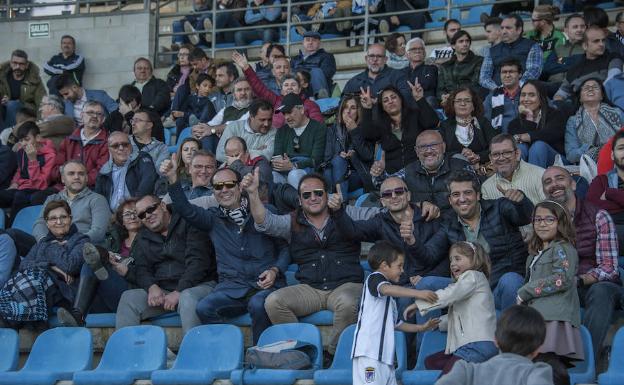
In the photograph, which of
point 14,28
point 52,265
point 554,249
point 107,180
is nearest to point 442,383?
point 554,249

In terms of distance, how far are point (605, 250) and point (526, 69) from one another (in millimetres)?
4011

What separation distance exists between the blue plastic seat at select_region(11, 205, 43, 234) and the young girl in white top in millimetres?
4843

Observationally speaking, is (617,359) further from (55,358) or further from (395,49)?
(395,49)

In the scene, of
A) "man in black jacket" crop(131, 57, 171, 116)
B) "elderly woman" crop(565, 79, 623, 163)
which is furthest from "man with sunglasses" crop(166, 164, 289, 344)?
"man in black jacket" crop(131, 57, 171, 116)

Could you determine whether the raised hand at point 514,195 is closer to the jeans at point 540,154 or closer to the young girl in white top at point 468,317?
the young girl in white top at point 468,317

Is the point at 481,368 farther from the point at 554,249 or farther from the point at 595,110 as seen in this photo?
the point at 595,110

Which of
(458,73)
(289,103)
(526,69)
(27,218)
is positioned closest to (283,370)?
(289,103)

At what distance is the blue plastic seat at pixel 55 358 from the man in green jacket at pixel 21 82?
6029 mm

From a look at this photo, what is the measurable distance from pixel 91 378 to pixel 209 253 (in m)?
1.48

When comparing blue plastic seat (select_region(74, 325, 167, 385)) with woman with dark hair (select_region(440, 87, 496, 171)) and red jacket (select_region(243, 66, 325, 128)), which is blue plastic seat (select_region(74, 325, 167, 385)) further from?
red jacket (select_region(243, 66, 325, 128))

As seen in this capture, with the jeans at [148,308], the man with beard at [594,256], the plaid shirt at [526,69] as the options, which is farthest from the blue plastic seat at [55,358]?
the plaid shirt at [526,69]

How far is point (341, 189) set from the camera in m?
11.1

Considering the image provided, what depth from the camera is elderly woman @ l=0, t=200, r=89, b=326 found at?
977cm

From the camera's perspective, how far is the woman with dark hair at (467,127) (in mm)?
10812
